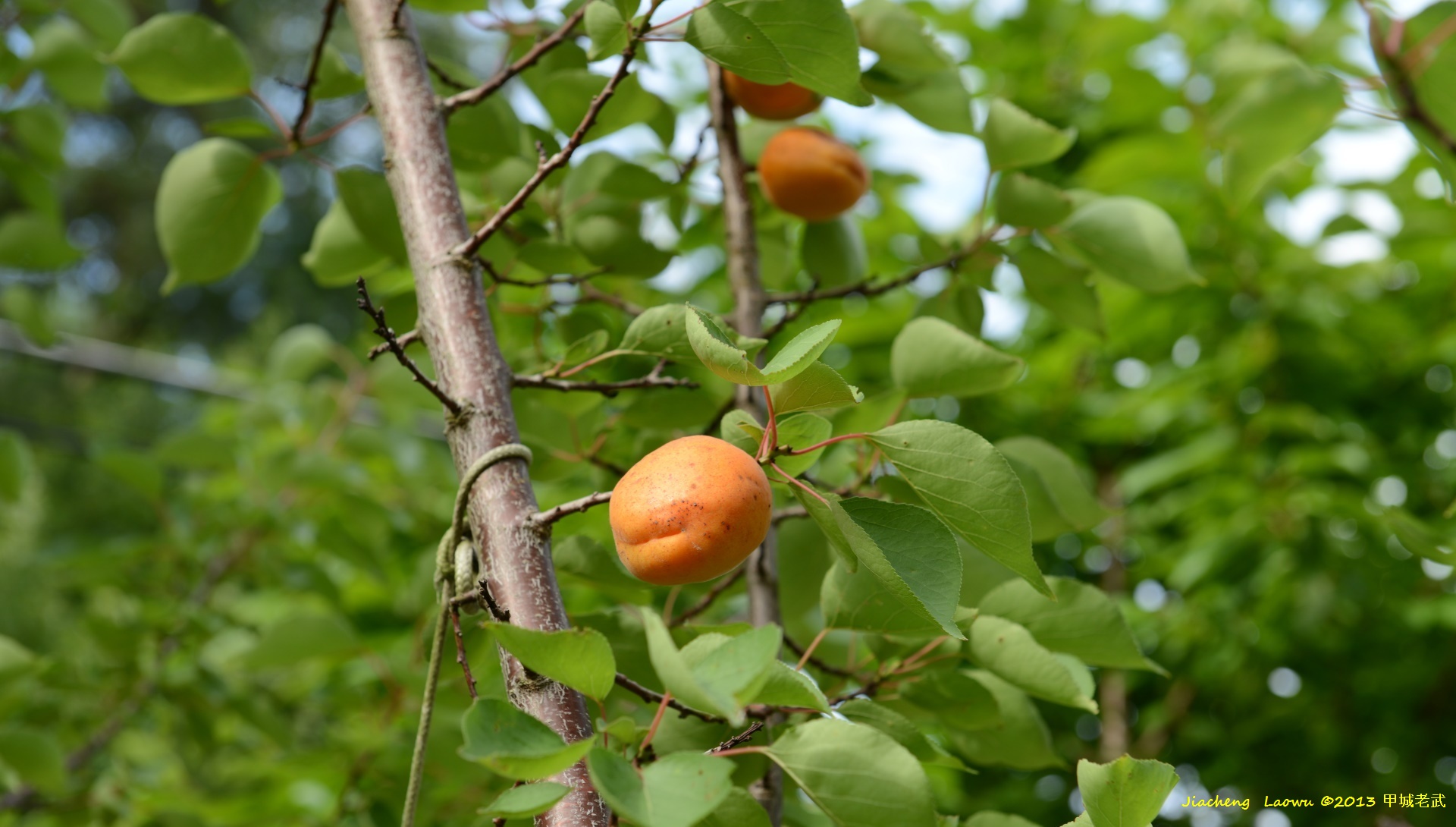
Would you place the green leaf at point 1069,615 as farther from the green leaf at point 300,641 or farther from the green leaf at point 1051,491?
the green leaf at point 300,641

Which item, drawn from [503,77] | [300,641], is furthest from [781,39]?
[300,641]

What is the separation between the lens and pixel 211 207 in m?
0.93

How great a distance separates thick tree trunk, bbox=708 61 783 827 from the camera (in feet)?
2.65

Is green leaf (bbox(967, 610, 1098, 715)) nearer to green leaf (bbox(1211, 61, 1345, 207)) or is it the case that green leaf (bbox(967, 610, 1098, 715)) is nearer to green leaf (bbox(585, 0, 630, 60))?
green leaf (bbox(585, 0, 630, 60))

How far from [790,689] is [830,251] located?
0.57 m

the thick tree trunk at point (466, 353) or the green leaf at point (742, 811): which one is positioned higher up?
the thick tree trunk at point (466, 353)

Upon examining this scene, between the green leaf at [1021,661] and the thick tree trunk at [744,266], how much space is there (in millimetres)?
171

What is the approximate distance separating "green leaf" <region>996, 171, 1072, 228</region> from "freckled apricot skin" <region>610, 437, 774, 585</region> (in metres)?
0.46

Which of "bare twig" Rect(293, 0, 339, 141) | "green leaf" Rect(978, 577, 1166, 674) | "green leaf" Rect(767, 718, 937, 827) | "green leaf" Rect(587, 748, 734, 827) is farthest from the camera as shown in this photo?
"bare twig" Rect(293, 0, 339, 141)

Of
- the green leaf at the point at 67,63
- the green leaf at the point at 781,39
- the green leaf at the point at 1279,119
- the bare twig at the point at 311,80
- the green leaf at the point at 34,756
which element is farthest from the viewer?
the green leaf at the point at 67,63

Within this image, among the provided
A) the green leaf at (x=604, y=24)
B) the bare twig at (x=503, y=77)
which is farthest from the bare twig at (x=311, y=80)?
the green leaf at (x=604, y=24)

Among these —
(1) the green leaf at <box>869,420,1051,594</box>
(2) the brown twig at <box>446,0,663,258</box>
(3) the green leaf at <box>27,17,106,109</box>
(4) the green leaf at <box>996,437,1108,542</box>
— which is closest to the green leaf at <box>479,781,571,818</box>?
(1) the green leaf at <box>869,420,1051,594</box>

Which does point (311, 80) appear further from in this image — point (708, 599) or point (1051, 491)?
point (1051, 491)

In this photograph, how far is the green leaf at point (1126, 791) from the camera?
19.6 inches
